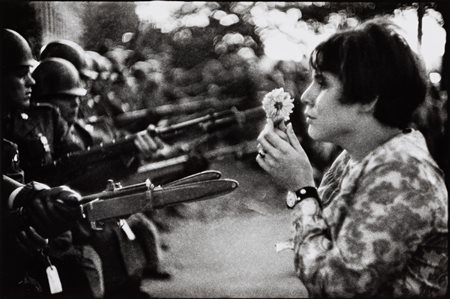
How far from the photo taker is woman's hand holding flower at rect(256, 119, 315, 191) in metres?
2.57

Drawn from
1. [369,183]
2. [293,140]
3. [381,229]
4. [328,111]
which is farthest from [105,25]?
[381,229]

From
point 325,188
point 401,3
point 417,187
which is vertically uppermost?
point 401,3

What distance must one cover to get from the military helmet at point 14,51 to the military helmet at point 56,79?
0.08 m

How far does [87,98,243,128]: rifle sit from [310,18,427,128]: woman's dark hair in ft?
2.78

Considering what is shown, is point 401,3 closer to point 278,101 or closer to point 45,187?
point 278,101

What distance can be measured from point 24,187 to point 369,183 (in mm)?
1887

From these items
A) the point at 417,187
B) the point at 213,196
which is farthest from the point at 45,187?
the point at 417,187

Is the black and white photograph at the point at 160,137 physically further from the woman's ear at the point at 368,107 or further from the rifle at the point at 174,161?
the woman's ear at the point at 368,107

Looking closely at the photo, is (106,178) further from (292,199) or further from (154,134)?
(292,199)

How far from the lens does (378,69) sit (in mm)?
2432

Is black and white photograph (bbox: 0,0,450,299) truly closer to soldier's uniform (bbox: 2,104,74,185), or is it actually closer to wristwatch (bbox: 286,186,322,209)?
soldier's uniform (bbox: 2,104,74,185)

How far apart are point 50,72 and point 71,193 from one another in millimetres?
706

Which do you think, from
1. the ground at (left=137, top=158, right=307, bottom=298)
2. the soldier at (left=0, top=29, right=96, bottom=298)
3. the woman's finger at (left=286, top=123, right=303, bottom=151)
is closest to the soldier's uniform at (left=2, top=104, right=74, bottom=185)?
the soldier at (left=0, top=29, right=96, bottom=298)

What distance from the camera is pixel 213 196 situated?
3.18 metres
